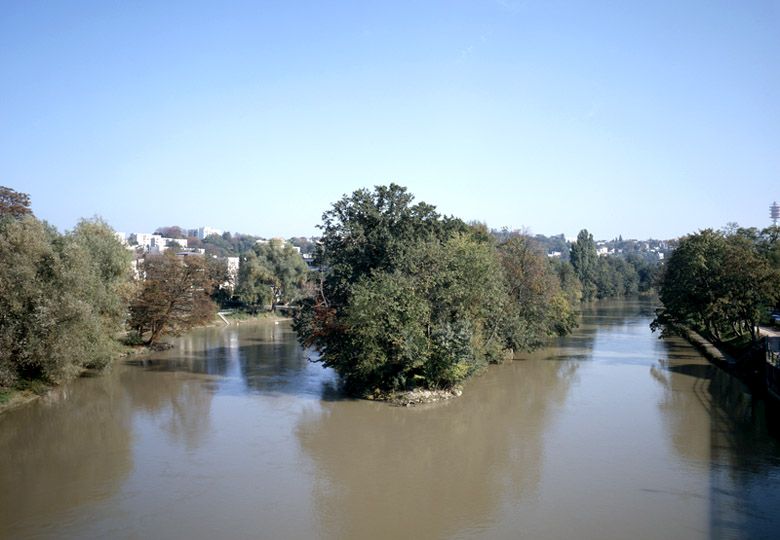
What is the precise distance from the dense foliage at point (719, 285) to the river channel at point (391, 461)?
3.62m

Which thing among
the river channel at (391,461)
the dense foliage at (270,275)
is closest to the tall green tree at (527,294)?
the river channel at (391,461)

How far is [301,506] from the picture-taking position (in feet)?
46.0

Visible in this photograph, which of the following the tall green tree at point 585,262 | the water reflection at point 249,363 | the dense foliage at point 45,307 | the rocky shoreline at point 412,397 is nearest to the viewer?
the dense foliage at point 45,307

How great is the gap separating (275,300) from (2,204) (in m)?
28.4

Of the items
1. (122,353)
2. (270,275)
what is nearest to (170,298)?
(122,353)

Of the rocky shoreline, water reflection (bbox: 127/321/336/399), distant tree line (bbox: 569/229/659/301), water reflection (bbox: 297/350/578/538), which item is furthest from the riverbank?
distant tree line (bbox: 569/229/659/301)

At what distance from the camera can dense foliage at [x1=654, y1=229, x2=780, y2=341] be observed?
2909 centimetres

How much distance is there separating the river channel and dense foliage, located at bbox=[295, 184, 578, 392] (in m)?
1.63

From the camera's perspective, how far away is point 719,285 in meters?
30.2

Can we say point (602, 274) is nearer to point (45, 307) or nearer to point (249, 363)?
point (249, 363)

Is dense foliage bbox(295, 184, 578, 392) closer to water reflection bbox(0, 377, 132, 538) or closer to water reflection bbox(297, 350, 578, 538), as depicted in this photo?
water reflection bbox(297, 350, 578, 538)

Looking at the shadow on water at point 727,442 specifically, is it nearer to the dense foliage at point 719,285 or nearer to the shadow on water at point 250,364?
the dense foliage at point 719,285

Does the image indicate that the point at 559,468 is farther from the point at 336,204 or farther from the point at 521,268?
the point at 521,268

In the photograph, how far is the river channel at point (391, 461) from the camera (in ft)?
42.9
